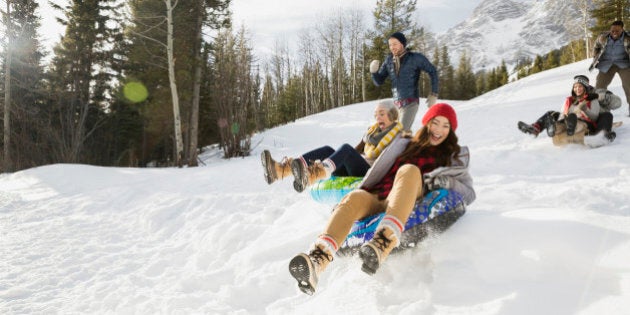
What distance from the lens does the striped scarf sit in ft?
9.86

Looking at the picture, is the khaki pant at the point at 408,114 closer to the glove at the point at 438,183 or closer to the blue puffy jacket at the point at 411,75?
the blue puffy jacket at the point at 411,75

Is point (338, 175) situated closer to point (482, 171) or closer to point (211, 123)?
point (482, 171)

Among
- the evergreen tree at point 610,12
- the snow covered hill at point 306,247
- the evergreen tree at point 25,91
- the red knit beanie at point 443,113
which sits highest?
the evergreen tree at point 610,12

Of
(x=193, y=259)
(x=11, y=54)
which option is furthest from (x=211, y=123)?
(x=193, y=259)

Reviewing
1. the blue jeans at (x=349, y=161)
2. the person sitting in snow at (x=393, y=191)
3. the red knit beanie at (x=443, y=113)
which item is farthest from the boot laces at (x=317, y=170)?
the red knit beanie at (x=443, y=113)

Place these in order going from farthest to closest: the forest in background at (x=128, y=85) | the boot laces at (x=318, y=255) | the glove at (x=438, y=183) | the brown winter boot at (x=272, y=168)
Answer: the forest in background at (x=128, y=85), the brown winter boot at (x=272, y=168), the glove at (x=438, y=183), the boot laces at (x=318, y=255)

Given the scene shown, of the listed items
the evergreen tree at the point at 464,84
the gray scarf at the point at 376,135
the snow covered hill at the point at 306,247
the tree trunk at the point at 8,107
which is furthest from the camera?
the evergreen tree at the point at 464,84

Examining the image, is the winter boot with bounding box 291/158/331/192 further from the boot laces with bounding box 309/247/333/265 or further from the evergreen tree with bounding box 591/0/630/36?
the evergreen tree with bounding box 591/0/630/36

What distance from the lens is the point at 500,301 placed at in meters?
1.58

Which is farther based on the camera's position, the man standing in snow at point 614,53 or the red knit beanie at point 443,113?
the man standing in snow at point 614,53

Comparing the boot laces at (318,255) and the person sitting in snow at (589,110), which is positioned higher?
the person sitting in snow at (589,110)

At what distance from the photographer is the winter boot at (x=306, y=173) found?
2910mm

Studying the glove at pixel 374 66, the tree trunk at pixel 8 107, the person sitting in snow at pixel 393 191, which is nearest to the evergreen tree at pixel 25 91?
the tree trunk at pixel 8 107

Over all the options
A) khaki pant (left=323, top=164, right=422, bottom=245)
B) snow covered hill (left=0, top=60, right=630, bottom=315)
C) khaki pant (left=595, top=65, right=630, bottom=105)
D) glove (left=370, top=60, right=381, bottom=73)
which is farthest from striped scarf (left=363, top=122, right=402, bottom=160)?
khaki pant (left=595, top=65, right=630, bottom=105)
